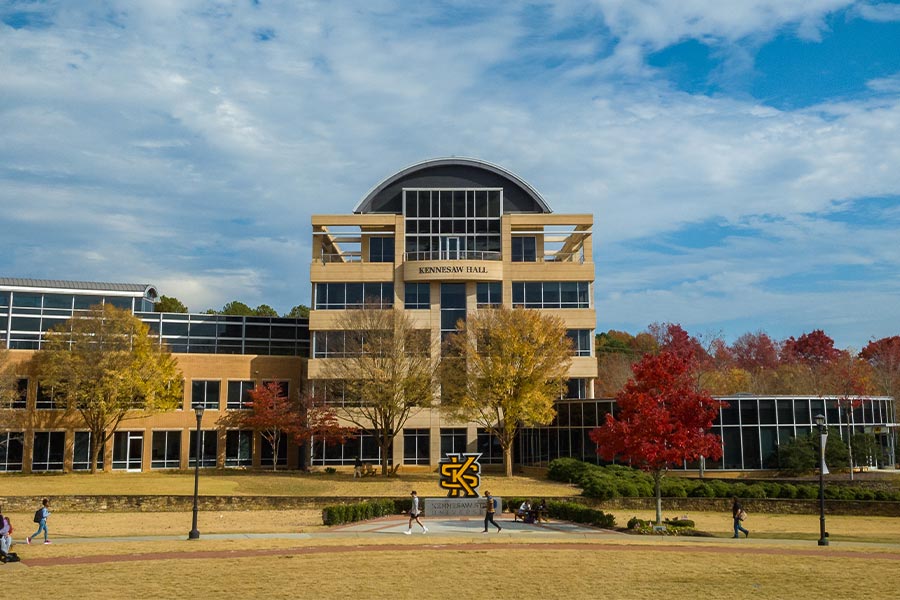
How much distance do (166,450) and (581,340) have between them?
33.4m

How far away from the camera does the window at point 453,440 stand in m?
63.6

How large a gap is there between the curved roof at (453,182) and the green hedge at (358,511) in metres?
34.1

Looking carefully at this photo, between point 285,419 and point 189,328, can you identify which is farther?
point 189,328

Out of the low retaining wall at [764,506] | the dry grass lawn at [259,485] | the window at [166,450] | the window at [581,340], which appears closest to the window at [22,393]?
the dry grass lawn at [259,485]

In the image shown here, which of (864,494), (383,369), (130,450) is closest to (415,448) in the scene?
(383,369)

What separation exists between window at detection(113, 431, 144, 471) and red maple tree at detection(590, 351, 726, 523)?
40603mm

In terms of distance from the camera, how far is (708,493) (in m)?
41.7

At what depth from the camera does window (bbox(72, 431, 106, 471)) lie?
61656 mm

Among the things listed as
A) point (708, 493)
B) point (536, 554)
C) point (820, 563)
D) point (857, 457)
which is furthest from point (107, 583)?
point (857, 457)

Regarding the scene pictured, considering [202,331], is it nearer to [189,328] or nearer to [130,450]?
[189,328]

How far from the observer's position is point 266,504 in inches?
1635

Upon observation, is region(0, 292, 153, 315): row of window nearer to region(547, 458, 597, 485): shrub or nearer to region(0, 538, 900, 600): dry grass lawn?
region(547, 458, 597, 485): shrub

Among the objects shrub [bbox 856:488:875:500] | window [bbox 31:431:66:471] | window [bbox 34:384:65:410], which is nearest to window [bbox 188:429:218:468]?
window [bbox 31:431:66:471]

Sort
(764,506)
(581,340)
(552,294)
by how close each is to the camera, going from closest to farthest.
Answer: (764,506), (581,340), (552,294)
